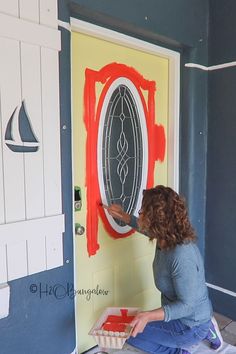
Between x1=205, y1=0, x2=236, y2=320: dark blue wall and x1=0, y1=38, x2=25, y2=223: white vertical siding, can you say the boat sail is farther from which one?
x1=205, y1=0, x2=236, y2=320: dark blue wall

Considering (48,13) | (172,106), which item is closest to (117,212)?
(172,106)

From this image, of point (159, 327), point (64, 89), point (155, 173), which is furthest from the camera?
point (155, 173)

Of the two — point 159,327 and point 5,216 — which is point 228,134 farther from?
point 5,216

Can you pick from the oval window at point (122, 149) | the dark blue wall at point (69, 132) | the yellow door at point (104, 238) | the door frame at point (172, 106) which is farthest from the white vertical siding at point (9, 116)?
the door frame at point (172, 106)

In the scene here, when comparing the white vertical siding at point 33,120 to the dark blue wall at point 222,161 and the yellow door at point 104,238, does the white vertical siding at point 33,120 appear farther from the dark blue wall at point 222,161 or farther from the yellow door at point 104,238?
the dark blue wall at point 222,161

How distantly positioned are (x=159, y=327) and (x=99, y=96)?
133cm

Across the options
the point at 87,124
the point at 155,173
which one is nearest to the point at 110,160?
the point at 87,124

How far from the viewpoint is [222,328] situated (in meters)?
2.29

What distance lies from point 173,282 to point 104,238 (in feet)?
1.81

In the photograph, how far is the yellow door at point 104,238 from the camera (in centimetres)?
183

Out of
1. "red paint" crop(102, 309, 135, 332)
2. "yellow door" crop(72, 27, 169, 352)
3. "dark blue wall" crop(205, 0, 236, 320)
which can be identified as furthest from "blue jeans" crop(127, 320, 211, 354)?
"dark blue wall" crop(205, 0, 236, 320)

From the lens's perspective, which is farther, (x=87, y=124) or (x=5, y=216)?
(x=87, y=124)

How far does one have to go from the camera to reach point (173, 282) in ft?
5.32

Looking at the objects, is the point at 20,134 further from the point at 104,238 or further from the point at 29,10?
the point at 104,238
